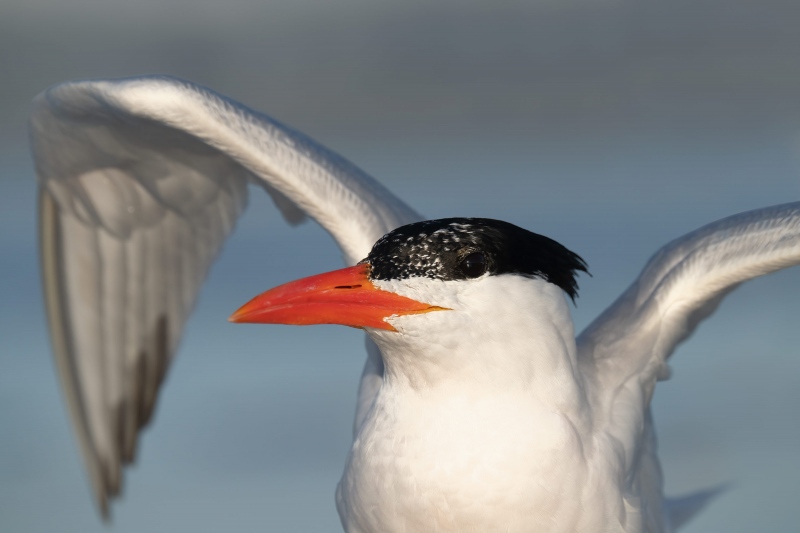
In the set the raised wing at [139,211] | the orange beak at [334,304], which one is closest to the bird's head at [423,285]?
the orange beak at [334,304]

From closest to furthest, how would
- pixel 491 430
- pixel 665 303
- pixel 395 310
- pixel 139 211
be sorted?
pixel 395 310, pixel 491 430, pixel 665 303, pixel 139 211

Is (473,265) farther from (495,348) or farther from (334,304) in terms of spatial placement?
(334,304)

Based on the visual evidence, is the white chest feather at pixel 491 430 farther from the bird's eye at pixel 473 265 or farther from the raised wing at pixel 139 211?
the raised wing at pixel 139 211

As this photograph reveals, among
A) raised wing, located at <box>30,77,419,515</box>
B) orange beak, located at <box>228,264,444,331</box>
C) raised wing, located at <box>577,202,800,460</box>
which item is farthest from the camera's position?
raised wing, located at <box>30,77,419,515</box>

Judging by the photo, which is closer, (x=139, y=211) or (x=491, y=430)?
(x=491, y=430)

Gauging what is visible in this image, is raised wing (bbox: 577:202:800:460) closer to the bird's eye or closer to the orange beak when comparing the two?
the bird's eye

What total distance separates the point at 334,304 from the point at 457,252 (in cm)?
34

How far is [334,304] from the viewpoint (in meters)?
2.78

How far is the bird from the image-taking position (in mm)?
2816

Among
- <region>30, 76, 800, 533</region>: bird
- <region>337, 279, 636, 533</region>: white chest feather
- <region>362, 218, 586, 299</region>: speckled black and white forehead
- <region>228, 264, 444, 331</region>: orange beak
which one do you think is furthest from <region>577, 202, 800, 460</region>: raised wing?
<region>228, 264, 444, 331</region>: orange beak

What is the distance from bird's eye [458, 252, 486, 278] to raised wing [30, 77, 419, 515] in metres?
1.00

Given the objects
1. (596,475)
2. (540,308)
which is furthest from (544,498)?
(540,308)

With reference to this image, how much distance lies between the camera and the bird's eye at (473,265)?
2.78 m

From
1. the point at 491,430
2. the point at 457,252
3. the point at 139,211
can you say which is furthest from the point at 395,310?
the point at 139,211
